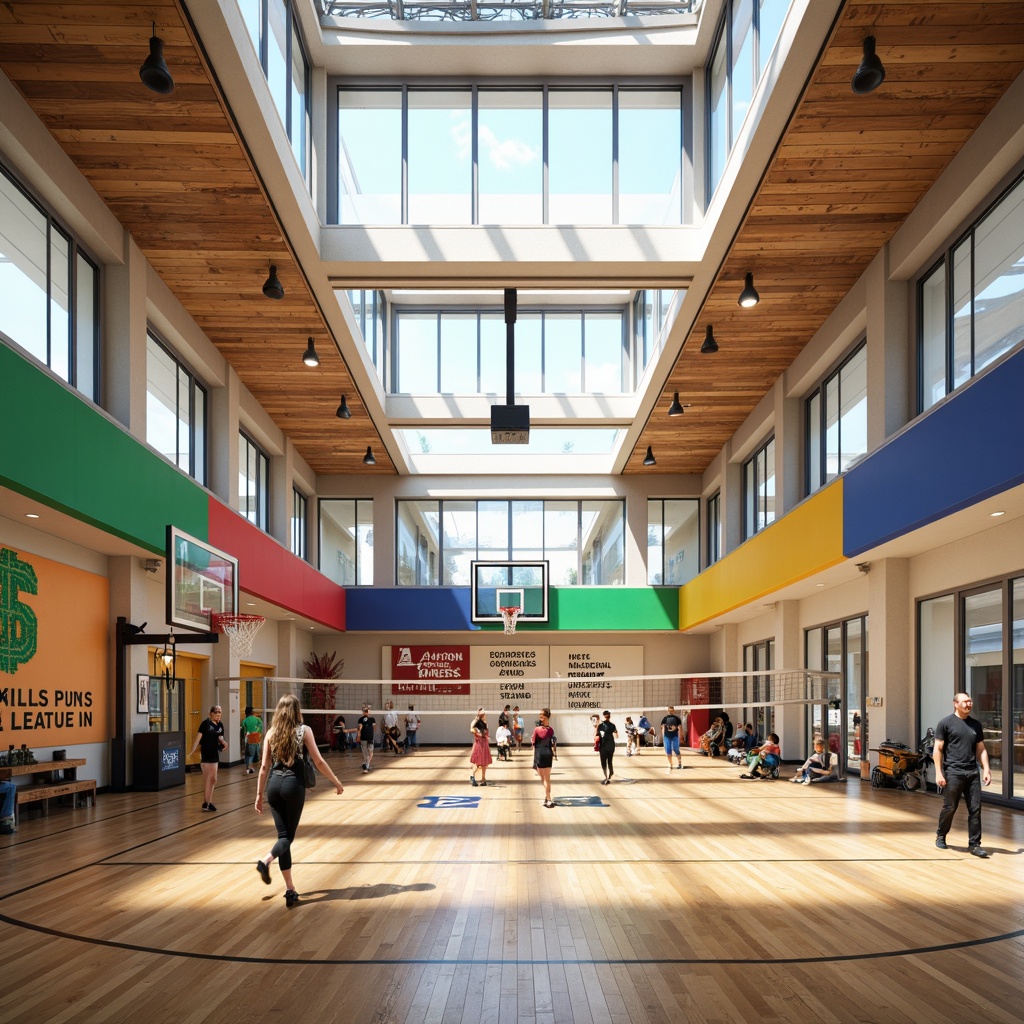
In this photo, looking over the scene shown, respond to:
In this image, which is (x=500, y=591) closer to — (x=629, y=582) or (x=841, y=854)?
(x=629, y=582)

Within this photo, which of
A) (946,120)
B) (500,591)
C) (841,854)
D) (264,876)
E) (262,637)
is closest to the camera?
(264,876)

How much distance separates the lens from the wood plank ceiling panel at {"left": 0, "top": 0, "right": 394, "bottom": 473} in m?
10.1

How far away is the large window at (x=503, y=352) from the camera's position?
82.8 ft

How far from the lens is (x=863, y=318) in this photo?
16.3 meters

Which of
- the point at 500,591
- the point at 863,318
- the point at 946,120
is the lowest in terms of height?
the point at 500,591

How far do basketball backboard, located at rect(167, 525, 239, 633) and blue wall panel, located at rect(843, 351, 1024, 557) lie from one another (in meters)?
10.1

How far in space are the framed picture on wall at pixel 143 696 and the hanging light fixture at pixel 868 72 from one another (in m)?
13.5

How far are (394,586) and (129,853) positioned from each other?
20.0m

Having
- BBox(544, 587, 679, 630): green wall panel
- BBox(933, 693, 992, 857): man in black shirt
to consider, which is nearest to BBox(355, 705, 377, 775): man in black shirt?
BBox(544, 587, 679, 630): green wall panel

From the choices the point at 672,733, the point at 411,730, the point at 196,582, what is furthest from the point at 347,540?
the point at 196,582

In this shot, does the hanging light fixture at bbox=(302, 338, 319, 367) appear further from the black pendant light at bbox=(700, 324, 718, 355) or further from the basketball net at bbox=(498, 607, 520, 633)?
the basketball net at bbox=(498, 607, 520, 633)

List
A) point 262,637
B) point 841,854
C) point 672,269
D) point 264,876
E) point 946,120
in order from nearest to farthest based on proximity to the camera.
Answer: point 264,876 < point 841,854 < point 946,120 < point 672,269 < point 262,637

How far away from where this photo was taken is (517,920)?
7.42 m

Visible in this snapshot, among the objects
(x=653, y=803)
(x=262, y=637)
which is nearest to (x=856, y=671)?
(x=653, y=803)
